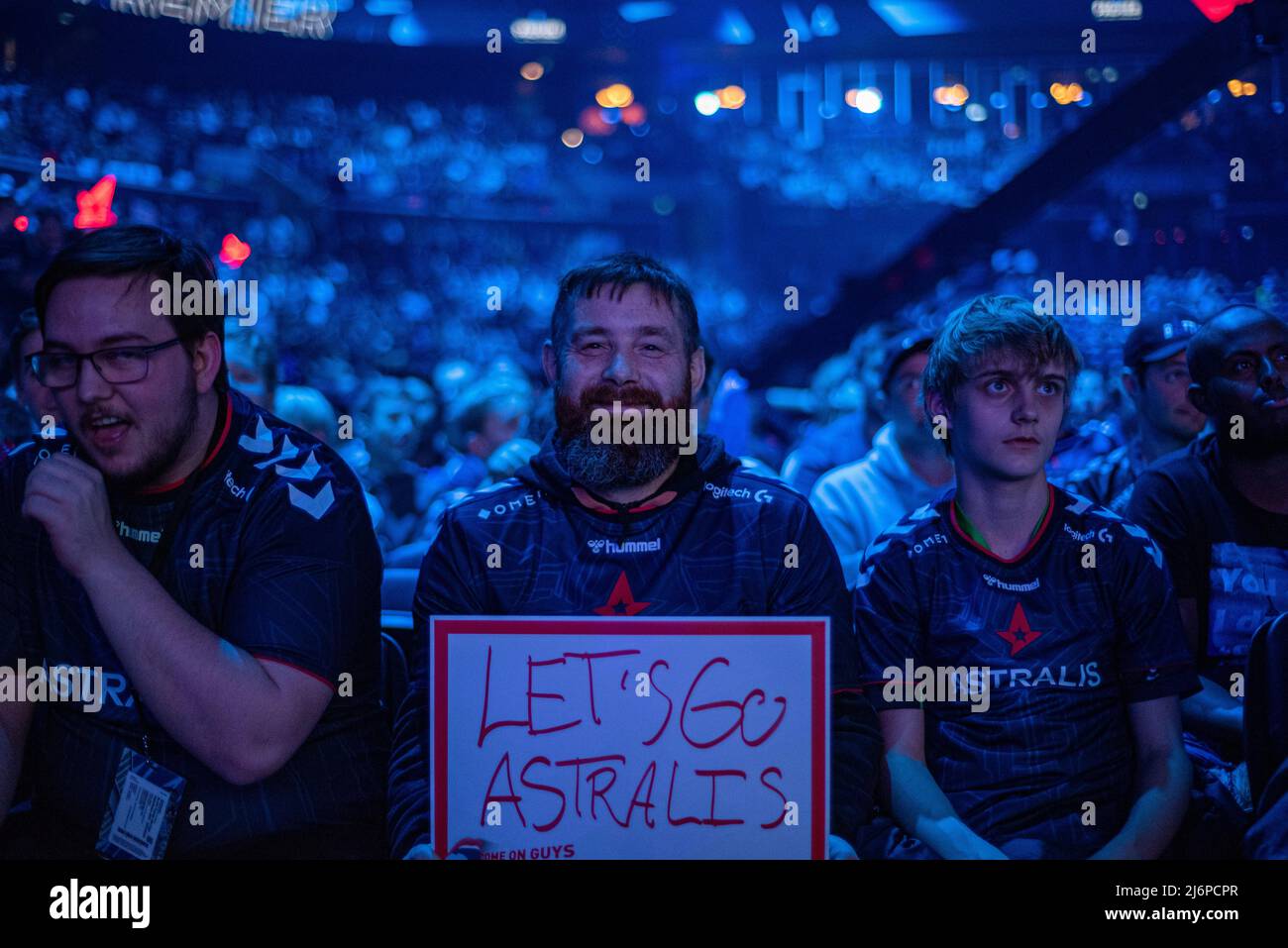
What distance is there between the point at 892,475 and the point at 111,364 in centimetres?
178

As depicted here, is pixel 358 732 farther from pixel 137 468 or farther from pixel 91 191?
pixel 91 191

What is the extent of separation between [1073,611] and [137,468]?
1707 millimetres

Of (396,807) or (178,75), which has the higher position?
(178,75)

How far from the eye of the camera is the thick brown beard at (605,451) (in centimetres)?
198

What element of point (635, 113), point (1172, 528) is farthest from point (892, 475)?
point (635, 113)

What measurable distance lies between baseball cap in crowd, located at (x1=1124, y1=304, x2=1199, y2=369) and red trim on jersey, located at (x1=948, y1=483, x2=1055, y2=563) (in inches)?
31.2

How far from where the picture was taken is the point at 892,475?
271 centimetres

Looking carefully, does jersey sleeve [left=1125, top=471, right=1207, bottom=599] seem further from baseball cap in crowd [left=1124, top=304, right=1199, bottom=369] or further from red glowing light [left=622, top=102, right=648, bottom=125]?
red glowing light [left=622, top=102, right=648, bottom=125]

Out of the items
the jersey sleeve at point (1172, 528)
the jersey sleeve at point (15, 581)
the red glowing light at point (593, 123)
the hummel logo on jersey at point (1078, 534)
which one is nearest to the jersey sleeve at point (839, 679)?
the hummel logo on jersey at point (1078, 534)

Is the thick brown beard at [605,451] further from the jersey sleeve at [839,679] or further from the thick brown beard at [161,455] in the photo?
the thick brown beard at [161,455]

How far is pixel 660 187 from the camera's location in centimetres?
374

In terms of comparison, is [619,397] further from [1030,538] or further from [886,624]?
[1030,538]

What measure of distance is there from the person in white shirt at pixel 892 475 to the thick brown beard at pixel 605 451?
2.34ft

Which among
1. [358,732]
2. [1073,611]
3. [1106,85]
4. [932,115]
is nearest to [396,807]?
[358,732]
